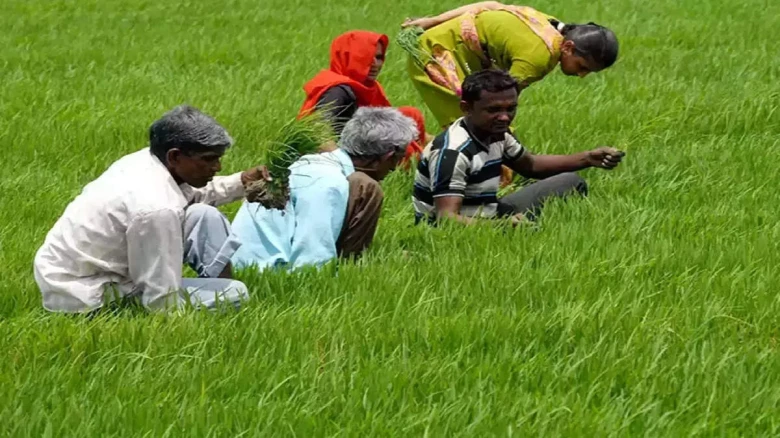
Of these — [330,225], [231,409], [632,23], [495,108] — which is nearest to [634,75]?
[632,23]

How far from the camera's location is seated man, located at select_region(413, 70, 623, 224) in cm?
572

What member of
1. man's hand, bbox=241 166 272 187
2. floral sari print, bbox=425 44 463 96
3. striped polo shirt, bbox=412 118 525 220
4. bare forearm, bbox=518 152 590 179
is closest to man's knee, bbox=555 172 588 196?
Answer: bare forearm, bbox=518 152 590 179

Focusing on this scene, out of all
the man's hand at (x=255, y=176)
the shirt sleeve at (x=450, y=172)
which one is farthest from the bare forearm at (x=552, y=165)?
the man's hand at (x=255, y=176)

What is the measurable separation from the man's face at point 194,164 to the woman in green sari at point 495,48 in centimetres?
241

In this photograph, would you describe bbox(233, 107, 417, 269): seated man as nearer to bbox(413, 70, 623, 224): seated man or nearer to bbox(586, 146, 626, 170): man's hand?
bbox(413, 70, 623, 224): seated man

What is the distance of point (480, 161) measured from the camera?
19.1 feet

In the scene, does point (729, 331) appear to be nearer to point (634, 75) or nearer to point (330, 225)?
point (330, 225)

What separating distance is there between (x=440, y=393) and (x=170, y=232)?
1078 millimetres

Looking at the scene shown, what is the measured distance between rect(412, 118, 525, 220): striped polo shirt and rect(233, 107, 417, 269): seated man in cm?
35

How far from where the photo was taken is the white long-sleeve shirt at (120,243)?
4172 mm

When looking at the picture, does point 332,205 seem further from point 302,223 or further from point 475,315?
point 475,315

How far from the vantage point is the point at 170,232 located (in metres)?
4.18

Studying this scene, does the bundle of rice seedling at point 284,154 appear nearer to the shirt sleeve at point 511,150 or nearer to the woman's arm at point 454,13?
the shirt sleeve at point 511,150

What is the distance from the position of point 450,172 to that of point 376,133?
0.54m
